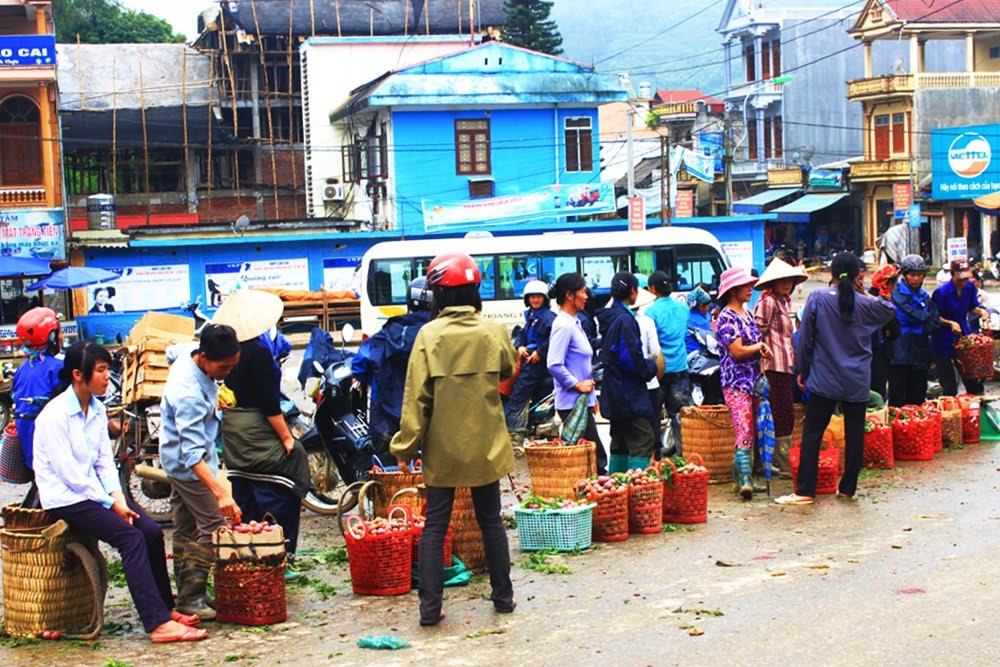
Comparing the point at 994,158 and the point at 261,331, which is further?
the point at 994,158

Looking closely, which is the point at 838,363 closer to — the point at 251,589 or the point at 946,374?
the point at 251,589

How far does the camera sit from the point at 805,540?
8422 mm

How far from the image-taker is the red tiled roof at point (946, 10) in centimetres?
5384

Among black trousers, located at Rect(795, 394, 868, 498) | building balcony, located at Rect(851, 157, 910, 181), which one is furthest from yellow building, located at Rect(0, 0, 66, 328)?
building balcony, located at Rect(851, 157, 910, 181)

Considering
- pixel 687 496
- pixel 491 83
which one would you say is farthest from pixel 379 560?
pixel 491 83

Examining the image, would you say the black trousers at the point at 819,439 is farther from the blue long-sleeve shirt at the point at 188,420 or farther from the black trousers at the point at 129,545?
the black trousers at the point at 129,545

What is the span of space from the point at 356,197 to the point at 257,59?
693 centimetres

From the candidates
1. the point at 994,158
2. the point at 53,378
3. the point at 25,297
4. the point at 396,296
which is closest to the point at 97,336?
the point at 25,297

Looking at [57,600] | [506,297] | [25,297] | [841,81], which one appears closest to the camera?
[57,600]

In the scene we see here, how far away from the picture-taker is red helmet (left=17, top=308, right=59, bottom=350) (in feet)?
27.5

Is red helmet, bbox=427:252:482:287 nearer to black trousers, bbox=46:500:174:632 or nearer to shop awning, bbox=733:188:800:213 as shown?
black trousers, bbox=46:500:174:632

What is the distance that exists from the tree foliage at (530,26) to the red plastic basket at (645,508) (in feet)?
174

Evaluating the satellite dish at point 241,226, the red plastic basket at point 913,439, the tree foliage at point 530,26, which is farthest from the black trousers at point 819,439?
the tree foliage at point 530,26

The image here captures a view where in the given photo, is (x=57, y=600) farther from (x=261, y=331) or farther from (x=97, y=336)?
(x=97, y=336)
